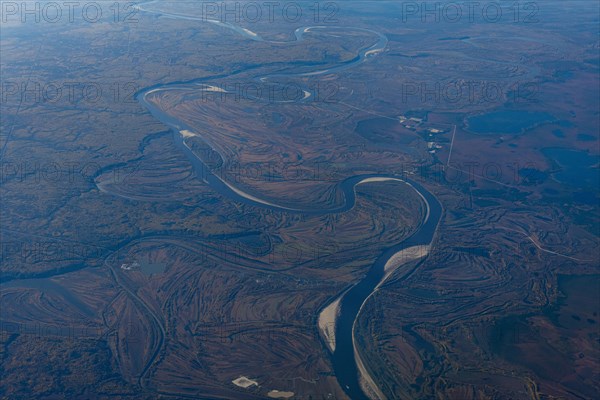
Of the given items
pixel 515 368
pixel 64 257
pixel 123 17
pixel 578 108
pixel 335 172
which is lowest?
pixel 515 368

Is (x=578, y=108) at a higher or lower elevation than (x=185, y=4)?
lower

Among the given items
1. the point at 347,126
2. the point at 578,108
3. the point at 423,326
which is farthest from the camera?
the point at 578,108

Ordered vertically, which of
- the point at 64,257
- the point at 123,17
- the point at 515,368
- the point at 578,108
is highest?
the point at 123,17

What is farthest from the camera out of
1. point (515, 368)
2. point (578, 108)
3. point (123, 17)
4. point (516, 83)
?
point (123, 17)

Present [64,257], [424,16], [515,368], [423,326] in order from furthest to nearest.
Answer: [424,16] → [64,257] → [423,326] → [515,368]

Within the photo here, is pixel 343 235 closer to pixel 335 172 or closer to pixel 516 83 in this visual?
pixel 335 172

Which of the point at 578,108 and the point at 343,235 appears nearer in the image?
the point at 343,235

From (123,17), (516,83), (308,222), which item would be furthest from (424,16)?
(308,222)

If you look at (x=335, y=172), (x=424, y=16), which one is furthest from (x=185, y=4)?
(x=335, y=172)

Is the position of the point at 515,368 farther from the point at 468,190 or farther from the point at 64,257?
the point at 64,257
